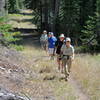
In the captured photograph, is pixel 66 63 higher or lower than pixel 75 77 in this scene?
higher

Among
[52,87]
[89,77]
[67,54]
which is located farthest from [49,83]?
[89,77]

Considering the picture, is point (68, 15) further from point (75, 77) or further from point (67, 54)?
point (67, 54)

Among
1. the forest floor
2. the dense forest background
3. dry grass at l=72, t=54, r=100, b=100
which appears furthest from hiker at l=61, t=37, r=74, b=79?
the dense forest background

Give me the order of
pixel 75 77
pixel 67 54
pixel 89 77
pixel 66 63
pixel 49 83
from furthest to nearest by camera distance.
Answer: pixel 75 77 → pixel 66 63 → pixel 89 77 → pixel 67 54 → pixel 49 83

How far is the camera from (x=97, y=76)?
12.4 metres

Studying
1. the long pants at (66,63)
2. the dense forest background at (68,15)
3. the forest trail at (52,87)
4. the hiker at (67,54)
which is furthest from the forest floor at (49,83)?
the dense forest background at (68,15)

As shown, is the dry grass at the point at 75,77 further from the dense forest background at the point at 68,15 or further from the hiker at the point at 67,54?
the dense forest background at the point at 68,15

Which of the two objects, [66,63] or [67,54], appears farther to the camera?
[66,63]

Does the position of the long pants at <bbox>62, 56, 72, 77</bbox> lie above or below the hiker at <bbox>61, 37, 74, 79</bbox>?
below

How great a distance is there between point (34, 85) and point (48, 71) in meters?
3.32

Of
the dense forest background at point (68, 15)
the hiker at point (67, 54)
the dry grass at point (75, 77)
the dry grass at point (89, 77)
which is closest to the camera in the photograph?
the dry grass at point (75, 77)

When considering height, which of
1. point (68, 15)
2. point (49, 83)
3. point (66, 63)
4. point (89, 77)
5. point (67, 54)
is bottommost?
point (68, 15)

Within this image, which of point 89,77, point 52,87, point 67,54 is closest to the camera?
point 52,87

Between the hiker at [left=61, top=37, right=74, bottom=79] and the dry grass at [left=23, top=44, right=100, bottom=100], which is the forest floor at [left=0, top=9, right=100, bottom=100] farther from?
the hiker at [left=61, top=37, right=74, bottom=79]
